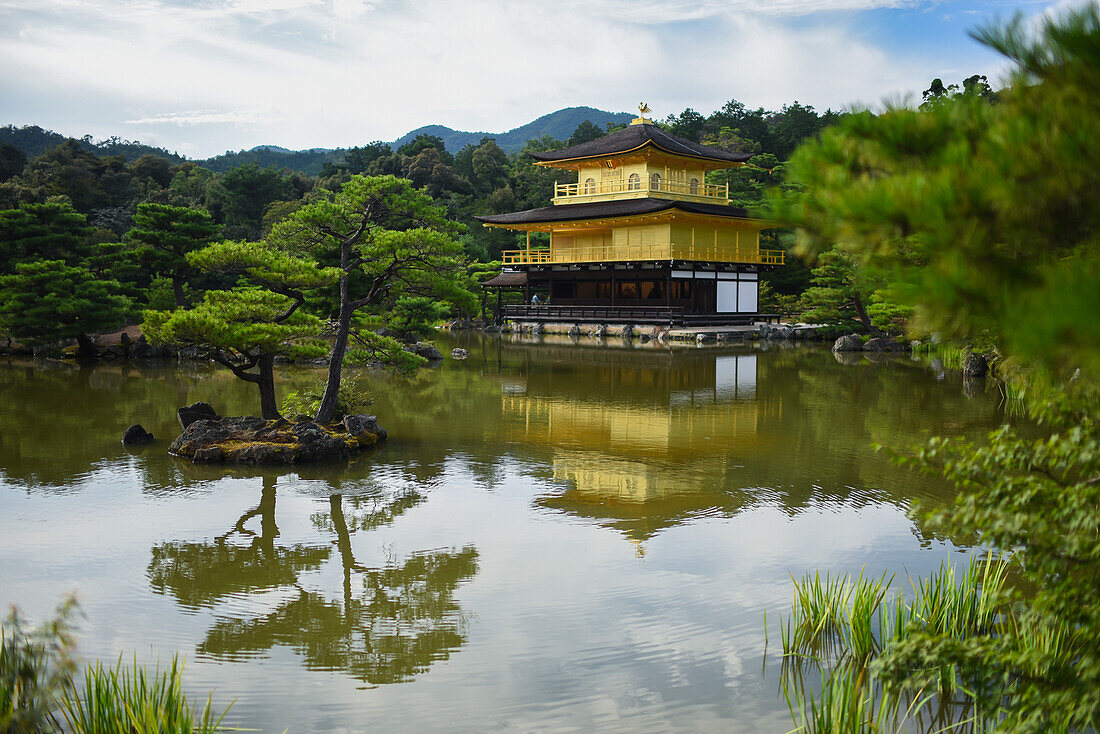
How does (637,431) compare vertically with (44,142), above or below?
below

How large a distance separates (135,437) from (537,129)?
553 feet

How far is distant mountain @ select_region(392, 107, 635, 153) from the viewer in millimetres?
169625

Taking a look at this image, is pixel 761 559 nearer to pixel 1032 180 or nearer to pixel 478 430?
pixel 1032 180

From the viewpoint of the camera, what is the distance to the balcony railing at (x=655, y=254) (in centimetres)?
3312

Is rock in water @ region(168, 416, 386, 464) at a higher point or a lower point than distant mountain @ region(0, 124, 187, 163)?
lower

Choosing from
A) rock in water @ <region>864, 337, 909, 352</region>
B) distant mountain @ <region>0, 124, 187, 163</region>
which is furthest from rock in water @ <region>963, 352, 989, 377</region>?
distant mountain @ <region>0, 124, 187, 163</region>

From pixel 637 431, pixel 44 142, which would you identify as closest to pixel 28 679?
pixel 637 431

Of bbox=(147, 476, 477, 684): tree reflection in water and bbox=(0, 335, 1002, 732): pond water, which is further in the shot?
bbox=(147, 476, 477, 684): tree reflection in water

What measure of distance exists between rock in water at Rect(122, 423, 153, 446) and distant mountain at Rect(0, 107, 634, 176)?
Answer: 140 feet

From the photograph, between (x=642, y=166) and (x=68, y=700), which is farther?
(x=642, y=166)

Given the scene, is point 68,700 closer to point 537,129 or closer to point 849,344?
point 849,344

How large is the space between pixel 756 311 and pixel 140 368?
24.3 meters

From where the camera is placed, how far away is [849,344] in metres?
27.0

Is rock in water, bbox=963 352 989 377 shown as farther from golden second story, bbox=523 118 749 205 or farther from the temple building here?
golden second story, bbox=523 118 749 205
